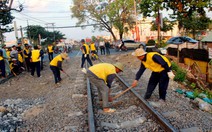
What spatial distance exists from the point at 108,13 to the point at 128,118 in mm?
36986

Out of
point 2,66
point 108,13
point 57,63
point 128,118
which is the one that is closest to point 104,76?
point 128,118

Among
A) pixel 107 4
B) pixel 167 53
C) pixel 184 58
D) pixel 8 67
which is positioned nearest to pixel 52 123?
pixel 8 67

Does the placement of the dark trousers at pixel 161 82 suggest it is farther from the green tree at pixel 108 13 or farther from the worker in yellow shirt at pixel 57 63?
the green tree at pixel 108 13

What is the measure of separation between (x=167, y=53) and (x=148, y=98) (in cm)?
1128

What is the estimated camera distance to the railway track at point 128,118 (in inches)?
176

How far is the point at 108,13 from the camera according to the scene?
40.6 meters

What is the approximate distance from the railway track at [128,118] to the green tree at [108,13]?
115ft

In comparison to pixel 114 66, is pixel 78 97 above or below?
below

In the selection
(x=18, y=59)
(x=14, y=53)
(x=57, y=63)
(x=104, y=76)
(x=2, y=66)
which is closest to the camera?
(x=104, y=76)

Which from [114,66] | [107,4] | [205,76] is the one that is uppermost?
[107,4]

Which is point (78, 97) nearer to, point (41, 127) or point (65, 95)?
point (65, 95)

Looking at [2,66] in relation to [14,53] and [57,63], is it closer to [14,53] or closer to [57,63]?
[14,53]

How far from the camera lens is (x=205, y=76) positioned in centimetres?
1054

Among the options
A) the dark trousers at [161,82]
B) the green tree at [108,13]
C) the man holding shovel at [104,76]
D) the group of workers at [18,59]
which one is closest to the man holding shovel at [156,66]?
the dark trousers at [161,82]
